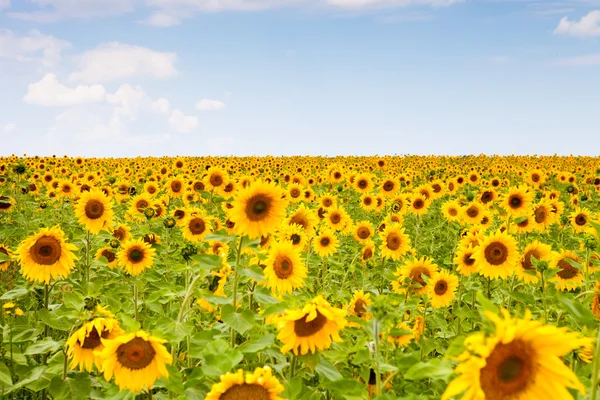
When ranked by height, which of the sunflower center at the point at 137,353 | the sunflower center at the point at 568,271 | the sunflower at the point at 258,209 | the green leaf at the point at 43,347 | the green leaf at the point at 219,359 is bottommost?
the green leaf at the point at 43,347

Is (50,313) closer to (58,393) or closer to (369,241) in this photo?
(58,393)

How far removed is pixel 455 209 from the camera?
10.0 meters

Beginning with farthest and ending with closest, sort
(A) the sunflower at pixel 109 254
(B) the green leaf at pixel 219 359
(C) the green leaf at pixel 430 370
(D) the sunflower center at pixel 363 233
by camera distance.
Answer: (D) the sunflower center at pixel 363 233
(A) the sunflower at pixel 109 254
(B) the green leaf at pixel 219 359
(C) the green leaf at pixel 430 370

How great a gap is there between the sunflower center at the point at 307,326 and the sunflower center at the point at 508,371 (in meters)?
1.14

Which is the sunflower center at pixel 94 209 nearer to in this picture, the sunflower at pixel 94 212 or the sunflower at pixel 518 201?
the sunflower at pixel 94 212

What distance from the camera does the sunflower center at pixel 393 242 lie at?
7.57 metres

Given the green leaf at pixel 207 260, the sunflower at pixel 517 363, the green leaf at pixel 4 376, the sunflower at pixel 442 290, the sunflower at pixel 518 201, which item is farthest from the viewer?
the sunflower at pixel 518 201

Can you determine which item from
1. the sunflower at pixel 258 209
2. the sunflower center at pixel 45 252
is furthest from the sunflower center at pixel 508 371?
the sunflower center at pixel 45 252

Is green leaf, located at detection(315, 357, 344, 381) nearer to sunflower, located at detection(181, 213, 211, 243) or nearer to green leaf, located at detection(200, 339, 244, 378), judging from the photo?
green leaf, located at detection(200, 339, 244, 378)

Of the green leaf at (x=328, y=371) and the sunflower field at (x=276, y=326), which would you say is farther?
the green leaf at (x=328, y=371)

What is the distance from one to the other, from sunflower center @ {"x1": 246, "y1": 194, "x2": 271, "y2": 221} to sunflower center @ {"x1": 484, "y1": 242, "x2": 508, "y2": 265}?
2818 millimetres

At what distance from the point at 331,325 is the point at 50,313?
2.20 m

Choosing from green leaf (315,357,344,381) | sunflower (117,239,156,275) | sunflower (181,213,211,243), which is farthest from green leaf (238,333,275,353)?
sunflower (181,213,211,243)

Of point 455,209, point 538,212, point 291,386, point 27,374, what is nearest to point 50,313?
point 27,374
